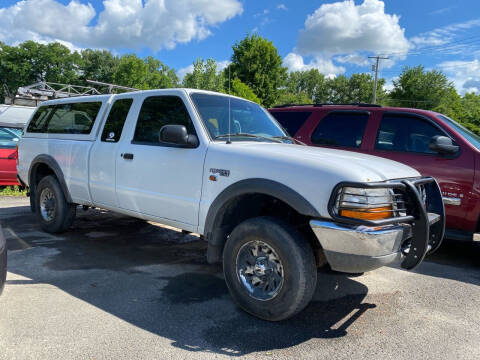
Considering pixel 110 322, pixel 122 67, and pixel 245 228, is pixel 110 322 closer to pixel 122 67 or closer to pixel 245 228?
pixel 245 228

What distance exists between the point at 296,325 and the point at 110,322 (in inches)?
60.4

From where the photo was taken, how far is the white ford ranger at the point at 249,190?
276cm

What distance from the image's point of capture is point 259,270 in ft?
10.3

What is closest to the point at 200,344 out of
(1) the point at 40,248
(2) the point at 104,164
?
(2) the point at 104,164

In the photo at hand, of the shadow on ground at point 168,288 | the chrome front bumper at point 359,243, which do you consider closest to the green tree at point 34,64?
the shadow on ground at point 168,288

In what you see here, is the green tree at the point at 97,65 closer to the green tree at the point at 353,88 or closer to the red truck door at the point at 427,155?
the green tree at the point at 353,88

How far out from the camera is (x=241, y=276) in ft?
10.6

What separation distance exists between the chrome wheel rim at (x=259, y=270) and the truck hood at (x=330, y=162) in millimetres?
727

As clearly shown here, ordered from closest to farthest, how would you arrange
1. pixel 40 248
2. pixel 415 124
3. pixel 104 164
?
pixel 104 164 → pixel 40 248 → pixel 415 124

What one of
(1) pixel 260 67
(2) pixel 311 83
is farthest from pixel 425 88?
(2) pixel 311 83

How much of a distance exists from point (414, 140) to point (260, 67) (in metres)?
41.2

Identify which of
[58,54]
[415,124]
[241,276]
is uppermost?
[58,54]

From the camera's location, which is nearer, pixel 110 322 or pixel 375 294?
pixel 110 322

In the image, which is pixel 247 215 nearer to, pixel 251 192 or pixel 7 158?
pixel 251 192
